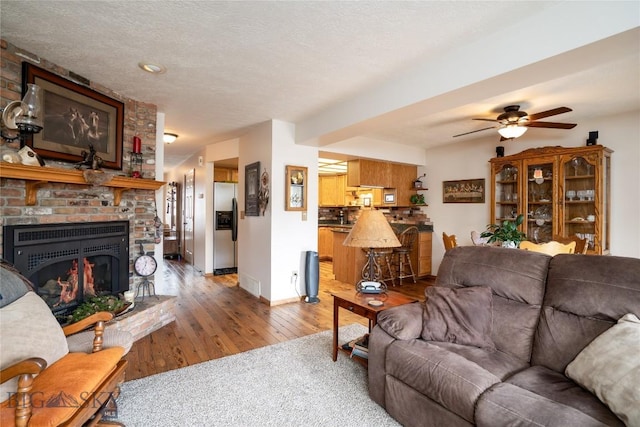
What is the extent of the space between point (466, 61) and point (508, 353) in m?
1.95

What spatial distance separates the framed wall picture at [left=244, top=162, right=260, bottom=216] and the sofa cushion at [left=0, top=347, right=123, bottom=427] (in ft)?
9.13

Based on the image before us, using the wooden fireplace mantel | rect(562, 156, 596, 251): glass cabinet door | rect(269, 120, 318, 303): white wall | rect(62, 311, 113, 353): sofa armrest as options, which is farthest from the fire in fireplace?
rect(562, 156, 596, 251): glass cabinet door

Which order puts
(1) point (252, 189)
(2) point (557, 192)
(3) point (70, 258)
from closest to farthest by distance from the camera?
(3) point (70, 258) → (2) point (557, 192) → (1) point (252, 189)

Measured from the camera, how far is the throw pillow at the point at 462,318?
1893 mm

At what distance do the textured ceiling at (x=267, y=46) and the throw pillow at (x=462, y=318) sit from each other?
60.4 inches

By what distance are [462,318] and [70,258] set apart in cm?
324

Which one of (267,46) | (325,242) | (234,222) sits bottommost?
(325,242)

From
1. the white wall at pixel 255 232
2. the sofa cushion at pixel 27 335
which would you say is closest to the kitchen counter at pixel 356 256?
the white wall at pixel 255 232

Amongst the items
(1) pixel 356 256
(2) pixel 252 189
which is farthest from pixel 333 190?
→ (2) pixel 252 189

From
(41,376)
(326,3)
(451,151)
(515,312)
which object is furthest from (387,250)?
(41,376)

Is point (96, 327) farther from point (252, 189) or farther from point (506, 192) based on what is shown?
point (506, 192)

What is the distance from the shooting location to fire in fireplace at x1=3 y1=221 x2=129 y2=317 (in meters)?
2.38

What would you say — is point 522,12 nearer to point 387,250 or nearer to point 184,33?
point 184,33

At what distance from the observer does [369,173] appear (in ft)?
18.2
